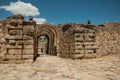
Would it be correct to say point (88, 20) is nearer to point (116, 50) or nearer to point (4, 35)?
point (116, 50)

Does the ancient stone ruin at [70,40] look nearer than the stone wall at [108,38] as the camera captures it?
Yes

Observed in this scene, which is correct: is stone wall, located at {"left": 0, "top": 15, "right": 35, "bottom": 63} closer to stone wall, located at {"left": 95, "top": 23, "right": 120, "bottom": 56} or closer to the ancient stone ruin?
the ancient stone ruin

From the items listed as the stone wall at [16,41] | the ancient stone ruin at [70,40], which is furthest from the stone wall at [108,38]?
the stone wall at [16,41]

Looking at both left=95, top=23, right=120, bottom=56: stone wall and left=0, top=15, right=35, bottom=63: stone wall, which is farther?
left=95, top=23, right=120, bottom=56: stone wall

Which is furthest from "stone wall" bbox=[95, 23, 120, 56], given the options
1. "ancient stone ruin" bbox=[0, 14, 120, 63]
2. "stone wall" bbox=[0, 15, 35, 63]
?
"stone wall" bbox=[0, 15, 35, 63]

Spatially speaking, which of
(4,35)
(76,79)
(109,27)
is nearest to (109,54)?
(109,27)

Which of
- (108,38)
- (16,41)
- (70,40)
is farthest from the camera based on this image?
(108,38)

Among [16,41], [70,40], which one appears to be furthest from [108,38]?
[16,41]

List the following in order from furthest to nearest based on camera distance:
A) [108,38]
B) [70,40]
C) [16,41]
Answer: [108,38] < [70,40] < [16,41]

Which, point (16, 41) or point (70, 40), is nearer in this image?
point (16, 41)

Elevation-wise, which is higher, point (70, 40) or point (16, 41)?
point (70, 40)

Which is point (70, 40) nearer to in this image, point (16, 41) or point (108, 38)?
point (108, 38)

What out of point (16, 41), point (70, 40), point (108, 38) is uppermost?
point (108, 38)

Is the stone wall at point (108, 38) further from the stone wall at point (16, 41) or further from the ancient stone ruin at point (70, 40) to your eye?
the stone wall at point (16, 41)
